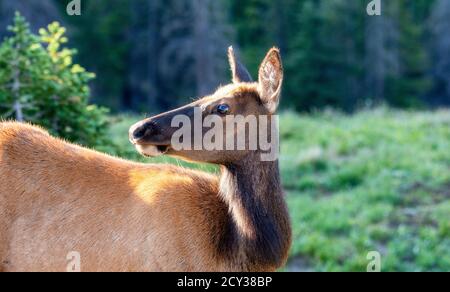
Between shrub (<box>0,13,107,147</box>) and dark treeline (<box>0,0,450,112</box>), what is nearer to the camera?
shrub (<box>0,13,107,147</box>)

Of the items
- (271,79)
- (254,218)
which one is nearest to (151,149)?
(254,218)

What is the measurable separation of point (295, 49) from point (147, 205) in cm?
4383

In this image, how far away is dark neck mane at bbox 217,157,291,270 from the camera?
578 cm

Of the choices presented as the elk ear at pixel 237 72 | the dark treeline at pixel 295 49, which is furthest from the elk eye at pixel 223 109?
the dark treeline at pixel 295 49

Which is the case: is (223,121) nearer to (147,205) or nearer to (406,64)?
(147,205)

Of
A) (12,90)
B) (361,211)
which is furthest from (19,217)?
(361,211)

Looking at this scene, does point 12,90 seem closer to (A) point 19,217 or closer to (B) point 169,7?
(A) point 19,217

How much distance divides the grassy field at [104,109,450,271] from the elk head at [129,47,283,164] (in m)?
2.73

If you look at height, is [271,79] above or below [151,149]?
above

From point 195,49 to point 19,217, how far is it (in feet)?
105

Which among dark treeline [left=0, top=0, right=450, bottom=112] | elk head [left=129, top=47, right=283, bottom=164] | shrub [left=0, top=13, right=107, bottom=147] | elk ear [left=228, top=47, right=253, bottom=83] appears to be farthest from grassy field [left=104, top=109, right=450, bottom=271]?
dark treeline [left=0, top=0, right=450, bottom=112]

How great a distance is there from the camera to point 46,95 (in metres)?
8.12

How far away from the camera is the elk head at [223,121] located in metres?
5.68

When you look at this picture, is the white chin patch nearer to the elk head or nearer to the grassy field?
the elk head
